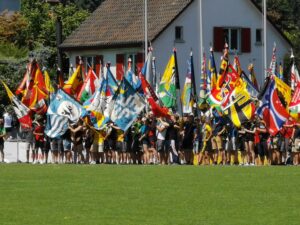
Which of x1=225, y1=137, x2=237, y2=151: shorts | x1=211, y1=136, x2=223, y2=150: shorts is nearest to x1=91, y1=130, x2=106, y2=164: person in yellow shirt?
x1=211, y1=136, x2=223, y2=150: shorts

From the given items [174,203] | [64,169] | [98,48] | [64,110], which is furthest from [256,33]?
[174,203]

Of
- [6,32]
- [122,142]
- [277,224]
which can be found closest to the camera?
[277,224]

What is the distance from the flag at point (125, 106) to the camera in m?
42.8

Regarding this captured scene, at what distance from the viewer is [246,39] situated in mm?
73562

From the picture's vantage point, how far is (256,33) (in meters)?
74.6

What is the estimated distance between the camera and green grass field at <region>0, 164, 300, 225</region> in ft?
68.4

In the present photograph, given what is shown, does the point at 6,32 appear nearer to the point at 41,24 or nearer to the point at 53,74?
the point at 41,24

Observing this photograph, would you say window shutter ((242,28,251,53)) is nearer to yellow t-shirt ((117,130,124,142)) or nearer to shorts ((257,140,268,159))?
yellow t-shirt ((117,130,124,142))

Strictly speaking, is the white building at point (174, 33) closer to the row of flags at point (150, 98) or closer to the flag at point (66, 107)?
the row of flags at point (150, 98)

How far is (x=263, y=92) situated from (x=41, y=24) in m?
47.1

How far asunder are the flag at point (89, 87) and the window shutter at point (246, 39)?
2774 cm

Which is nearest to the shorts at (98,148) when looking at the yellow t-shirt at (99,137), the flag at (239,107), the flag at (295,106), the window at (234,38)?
the yellow t-shirt at (99,137)

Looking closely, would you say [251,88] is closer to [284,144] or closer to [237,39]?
[284,144]

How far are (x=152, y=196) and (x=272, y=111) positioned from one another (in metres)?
15.7
